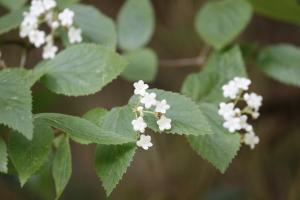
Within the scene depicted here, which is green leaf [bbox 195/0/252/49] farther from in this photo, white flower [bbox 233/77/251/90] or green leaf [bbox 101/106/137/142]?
green leaf [bbox 101/106/137/142]

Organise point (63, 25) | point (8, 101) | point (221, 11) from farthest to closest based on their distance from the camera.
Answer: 1. point (221, 11)
2. point (63, 25)
3. point (8, 101)

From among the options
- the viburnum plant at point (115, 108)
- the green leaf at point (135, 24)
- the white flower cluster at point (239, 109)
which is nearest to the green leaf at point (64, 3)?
the viburnum plant at point (115, 108)

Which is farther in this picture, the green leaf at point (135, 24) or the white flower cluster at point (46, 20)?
the green leaf at point (135, 24)

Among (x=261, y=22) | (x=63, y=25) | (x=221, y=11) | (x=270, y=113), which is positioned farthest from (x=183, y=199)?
(x=63, y=25)

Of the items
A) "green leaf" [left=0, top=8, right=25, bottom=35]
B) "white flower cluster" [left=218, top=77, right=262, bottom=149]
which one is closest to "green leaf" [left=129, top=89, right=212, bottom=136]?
"white flower cluster" [left=218, top=77, right=262, bottom=149]

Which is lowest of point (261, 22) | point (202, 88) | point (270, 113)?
point (270, 113)

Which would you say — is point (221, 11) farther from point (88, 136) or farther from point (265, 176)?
point (265, 176)

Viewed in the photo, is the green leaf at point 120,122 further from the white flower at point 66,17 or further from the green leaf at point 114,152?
the white flower at point 66,17
